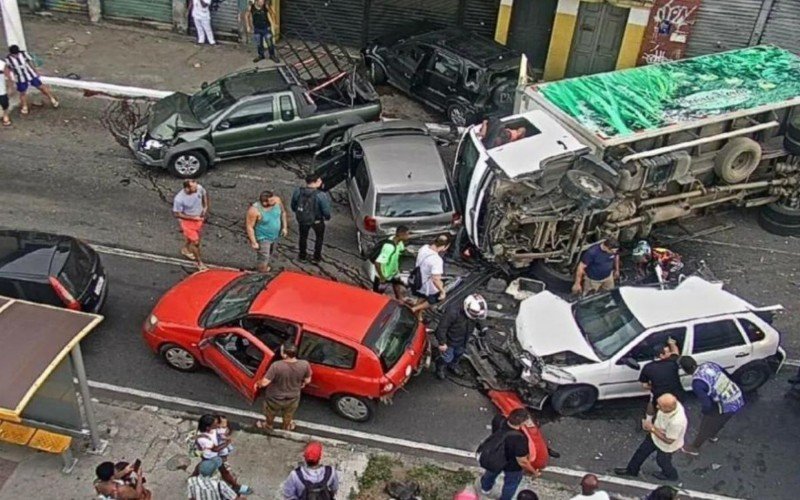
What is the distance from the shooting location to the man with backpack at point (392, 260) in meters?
11.0

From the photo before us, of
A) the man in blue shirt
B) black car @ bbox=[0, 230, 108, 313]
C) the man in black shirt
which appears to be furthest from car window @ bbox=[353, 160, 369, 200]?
the man in black shirt

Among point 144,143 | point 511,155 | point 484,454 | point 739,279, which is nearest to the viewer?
point 484,454

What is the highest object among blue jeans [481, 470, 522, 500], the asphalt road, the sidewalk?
blue jeans [481, 470, 522, 500]

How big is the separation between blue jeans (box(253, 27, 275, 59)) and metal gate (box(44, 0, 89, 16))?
4543mm

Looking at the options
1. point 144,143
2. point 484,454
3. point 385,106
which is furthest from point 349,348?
point 385,106

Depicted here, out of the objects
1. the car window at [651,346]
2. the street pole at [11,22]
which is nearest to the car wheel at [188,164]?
the street pole at [11,22]

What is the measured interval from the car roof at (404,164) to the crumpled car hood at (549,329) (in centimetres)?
260

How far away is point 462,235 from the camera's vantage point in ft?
41.2

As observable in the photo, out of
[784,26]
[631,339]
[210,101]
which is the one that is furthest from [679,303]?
[784,26]

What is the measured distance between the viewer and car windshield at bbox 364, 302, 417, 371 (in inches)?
374

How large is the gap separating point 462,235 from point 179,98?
20.8ft

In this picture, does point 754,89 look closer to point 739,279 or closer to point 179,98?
point 739,279

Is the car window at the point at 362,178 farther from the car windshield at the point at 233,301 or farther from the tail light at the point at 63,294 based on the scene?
the tail light at the point at 63,294

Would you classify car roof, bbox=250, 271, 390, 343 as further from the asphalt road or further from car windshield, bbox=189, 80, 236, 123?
car windshield, bbox=189, 80, 236, 123
